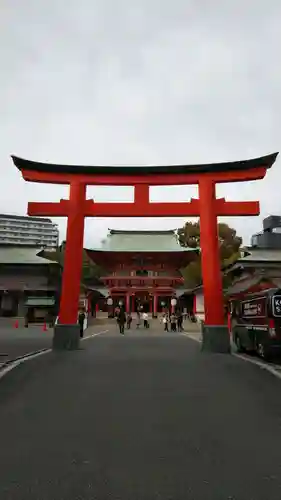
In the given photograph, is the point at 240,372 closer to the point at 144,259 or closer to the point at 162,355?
the point at 162,355

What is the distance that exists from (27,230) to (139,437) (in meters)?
126

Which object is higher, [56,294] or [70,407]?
[56,294]

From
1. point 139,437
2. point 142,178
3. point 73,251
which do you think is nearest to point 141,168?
point 142,178

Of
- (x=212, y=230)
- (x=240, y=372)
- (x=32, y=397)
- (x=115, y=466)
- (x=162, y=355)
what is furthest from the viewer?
(x=212, y=230)

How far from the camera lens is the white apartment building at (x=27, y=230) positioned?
123 meters

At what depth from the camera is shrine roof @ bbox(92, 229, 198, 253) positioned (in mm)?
52656

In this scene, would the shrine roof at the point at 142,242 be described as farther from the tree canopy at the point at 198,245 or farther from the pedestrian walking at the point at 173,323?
the pedestrian walking at the point at 173,323

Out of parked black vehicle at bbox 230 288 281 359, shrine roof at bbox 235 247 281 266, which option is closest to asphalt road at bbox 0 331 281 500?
parked black vehicle at bbox 230 288 281 359

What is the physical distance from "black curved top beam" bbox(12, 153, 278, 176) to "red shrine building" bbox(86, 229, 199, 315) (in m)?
33.2

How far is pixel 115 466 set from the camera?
433 cm

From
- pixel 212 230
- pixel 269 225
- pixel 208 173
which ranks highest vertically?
pixel 269 225

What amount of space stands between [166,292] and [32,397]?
151ft

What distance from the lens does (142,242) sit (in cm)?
5550

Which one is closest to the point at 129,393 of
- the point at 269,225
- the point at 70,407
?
the point at 70,407
